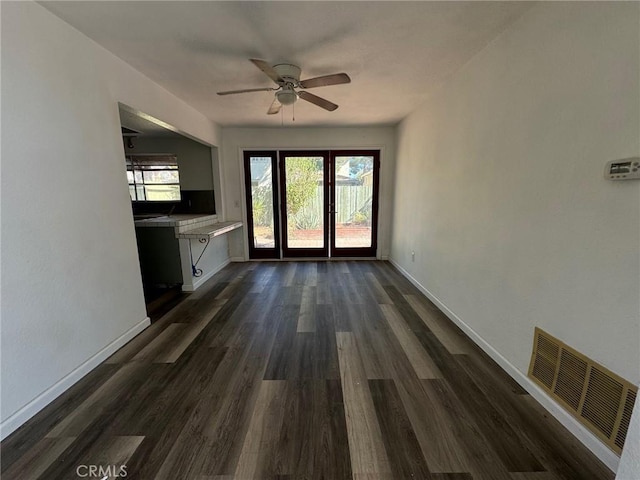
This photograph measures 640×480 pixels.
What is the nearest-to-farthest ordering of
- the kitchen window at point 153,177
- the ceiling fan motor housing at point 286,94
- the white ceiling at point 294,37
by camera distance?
the white ceiling at point 294,37
the ceiling fan motor housing at point 286,94
the kitchen window at point 153,177

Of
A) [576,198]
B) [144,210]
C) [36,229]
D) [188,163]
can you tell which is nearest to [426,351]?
[576,198]

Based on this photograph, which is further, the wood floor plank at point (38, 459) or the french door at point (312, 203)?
the french door at point (312, 203)

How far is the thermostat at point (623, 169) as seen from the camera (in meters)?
1.09

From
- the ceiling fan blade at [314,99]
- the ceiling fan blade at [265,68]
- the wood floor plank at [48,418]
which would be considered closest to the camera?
the wood floor plank at [48,418]

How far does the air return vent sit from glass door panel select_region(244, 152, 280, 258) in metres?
4.17

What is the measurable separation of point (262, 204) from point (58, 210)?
3328mm

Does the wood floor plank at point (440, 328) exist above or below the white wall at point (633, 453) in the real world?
below

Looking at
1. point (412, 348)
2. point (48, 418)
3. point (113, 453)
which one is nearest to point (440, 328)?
point (412, 348)

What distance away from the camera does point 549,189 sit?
152 cm

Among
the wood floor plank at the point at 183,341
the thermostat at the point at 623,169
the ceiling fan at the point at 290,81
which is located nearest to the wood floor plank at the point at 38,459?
the wood floor plank at the point at 183,341

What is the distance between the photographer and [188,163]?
4492 millimetres

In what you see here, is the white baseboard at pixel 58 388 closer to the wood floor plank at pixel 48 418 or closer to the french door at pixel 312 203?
the wood floor plank at pixel 48 418

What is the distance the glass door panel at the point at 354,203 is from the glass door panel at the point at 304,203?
0.63 ft

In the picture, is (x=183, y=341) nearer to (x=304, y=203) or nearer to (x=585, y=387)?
(x=585, y=387)
